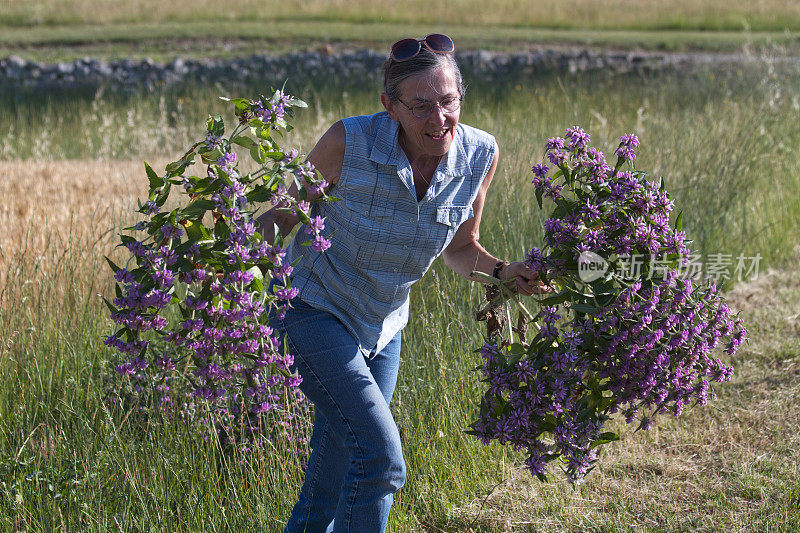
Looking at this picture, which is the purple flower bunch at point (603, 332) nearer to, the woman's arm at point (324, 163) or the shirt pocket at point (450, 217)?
the shirt pocket at point (450, 217)

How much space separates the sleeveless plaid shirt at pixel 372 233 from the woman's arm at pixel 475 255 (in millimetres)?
258

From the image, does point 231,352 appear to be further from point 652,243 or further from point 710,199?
point 710,199

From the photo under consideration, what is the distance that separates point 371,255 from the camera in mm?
2770

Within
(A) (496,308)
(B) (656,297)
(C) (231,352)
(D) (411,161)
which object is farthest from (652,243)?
(C) (231,352)

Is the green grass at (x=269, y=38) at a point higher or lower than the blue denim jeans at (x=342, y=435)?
higher

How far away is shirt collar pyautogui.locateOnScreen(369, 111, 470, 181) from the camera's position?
2736mm

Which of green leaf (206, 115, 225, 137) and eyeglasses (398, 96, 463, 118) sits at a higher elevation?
eyeglasses (398, 96, 463, 118)

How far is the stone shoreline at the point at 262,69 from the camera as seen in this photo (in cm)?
1611

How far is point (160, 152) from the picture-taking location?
35.8ft

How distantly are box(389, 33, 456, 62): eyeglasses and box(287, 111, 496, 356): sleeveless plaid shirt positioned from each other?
25 centimetres

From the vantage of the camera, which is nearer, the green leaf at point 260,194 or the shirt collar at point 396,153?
the green leaf at point 260,194

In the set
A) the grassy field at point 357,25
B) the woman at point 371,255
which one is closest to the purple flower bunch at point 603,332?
the woman at point 371,255

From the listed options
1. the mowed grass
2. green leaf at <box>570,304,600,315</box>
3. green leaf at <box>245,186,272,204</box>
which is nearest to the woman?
green leaf at <box>245,186,272,204</box>

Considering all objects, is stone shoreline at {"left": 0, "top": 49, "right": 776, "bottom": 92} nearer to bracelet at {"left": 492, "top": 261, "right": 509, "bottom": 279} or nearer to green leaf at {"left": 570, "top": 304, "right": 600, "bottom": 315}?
bracelet at {"left": 492, "top": 261, "right": 509, "bottom": 279}
